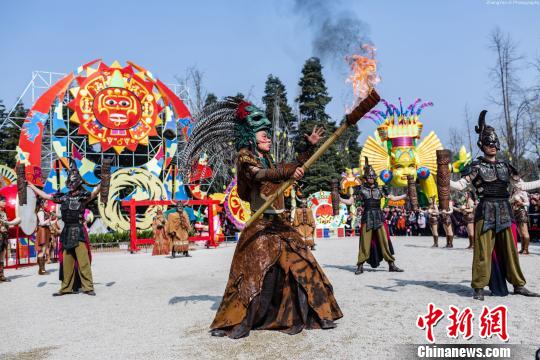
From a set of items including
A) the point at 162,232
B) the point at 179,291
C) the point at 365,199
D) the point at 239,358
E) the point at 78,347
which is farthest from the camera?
the point at 162,232

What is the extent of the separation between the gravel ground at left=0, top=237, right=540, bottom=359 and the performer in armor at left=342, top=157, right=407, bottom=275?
317 millimetres

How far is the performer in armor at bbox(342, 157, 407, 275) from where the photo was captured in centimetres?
945

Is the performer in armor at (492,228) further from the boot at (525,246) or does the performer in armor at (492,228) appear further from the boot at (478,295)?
the boot at (525,246)

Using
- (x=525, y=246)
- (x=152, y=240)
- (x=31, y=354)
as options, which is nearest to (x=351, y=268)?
(x=525, y=246)

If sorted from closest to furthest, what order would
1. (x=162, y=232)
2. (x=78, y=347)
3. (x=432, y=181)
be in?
1. (x=78, y=347)
2. (x=162, y=232)
3. (x=432, y=181)

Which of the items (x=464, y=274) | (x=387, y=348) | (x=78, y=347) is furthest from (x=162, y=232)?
(x=387, y=348)

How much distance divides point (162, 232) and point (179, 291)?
11.0 meters

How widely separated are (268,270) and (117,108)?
25.8m

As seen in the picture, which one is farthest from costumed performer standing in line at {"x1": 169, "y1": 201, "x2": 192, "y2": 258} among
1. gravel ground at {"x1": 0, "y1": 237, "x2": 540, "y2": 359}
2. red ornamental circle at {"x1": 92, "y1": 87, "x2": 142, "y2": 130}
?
red ornamental circle at {"x1": 92, "y1": 87, "x2": 142, "y2": 130}

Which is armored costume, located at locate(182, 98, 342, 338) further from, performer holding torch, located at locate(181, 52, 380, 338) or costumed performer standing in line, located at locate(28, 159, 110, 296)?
costumed performer standing in line, located at locate(28, 159, 110, 296)

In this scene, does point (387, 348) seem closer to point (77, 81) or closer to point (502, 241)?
point (502, 241)

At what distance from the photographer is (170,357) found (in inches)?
167

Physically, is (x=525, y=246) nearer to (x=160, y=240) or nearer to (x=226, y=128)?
(x=226, y=128)

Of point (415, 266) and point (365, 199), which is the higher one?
point (365, 199)
